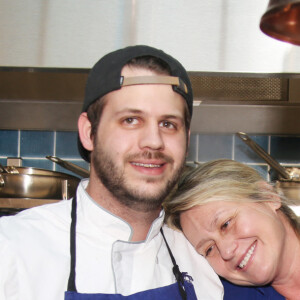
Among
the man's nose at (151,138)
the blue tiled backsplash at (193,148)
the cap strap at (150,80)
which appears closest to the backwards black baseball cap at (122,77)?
the cap strap at (150,80)

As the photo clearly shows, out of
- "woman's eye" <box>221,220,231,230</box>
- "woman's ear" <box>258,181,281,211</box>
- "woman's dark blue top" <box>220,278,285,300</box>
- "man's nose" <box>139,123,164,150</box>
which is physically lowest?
"woman's dark blue top" <box>220,278,285,300</box>

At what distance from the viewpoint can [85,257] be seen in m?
1.18

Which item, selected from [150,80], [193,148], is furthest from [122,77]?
[193,148]

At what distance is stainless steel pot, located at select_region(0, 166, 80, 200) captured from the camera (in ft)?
5.56

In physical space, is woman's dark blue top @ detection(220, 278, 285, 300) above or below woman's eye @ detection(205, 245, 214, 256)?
below

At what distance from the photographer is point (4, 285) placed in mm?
1064

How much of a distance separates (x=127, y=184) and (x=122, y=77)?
246 mm

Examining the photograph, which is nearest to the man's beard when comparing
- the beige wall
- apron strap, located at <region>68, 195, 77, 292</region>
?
apron strap, located at <region>68, 195, 77, 292</region>

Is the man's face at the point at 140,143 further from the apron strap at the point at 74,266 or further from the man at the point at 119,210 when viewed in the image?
the apron strap at the point at 74,266

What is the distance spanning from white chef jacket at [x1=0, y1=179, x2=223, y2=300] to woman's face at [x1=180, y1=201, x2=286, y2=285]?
5 cm

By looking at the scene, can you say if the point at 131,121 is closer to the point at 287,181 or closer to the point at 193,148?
the point at 287,181

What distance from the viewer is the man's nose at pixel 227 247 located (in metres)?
1.30

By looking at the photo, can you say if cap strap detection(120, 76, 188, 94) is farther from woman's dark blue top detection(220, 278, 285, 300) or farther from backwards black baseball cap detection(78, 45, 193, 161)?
woman's dark blue top detection(220, 278, 285, 300)

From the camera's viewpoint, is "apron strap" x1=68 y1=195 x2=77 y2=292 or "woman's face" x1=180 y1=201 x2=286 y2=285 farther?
"woman's face" x1=180 y1=201 x2=286 y2=285
